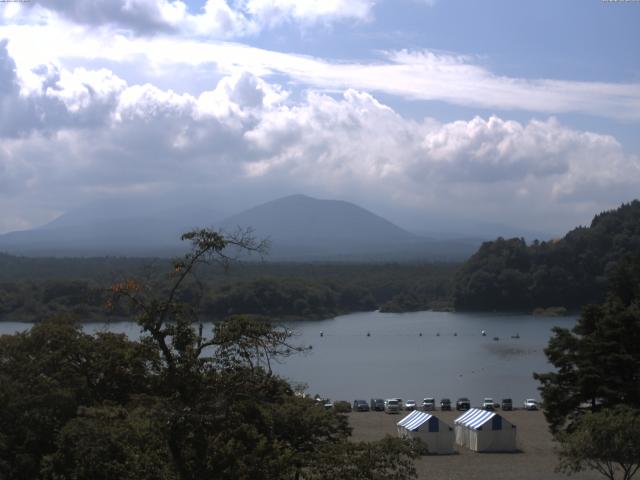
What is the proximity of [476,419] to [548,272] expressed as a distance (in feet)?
106

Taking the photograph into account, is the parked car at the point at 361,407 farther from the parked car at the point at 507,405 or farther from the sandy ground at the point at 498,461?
the parked car at the point at 507,405

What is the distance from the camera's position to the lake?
70.9 ft

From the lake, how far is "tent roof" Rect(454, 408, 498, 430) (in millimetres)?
3484

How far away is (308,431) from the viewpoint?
5977mm

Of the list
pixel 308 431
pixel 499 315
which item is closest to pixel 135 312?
Answer: pixel 308 431

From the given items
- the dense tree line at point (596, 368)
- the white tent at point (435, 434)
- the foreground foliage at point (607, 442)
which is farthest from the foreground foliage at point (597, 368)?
the foreground foliage at point (607, 442)

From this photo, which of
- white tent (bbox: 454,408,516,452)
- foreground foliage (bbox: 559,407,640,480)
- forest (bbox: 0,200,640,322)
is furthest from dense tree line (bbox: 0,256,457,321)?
foreground foliage (bbox: 559,407,640,480)

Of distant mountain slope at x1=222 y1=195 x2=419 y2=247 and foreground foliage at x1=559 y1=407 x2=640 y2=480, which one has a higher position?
distant mountain slope at x1=222 y1=195 x2=419 y2=247

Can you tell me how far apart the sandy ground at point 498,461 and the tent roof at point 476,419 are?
0.40 metres

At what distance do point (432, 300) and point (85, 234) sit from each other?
448ft

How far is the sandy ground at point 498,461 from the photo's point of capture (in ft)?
36.8

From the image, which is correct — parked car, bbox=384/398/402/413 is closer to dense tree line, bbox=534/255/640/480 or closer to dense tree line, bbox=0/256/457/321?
dense tree line, bbox=534/255/640/480

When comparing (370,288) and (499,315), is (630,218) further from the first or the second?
(370,288)

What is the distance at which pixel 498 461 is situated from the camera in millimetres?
12289
